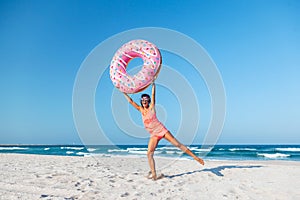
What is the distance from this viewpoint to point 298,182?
539 centimetres

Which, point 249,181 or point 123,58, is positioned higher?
point 123,58

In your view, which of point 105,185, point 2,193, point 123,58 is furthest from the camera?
point 123,58

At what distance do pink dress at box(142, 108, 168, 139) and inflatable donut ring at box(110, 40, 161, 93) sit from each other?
549mm

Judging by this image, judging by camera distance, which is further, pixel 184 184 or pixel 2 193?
pixel 184 184

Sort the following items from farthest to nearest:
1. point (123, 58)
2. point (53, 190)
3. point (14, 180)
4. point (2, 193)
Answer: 1. point (123, 58)
2. point (14, 180)
3. point (53, 190)
4. point (2, 193)

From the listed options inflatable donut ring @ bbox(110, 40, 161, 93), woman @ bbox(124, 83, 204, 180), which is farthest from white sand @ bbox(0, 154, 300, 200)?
inflatable donut ring @ bbox(110, 40, 161, 93)

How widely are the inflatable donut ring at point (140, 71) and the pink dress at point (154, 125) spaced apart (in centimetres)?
55

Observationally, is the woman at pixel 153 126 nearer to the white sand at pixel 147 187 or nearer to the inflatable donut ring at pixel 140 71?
the inflatable donut ring at pixel 140 71

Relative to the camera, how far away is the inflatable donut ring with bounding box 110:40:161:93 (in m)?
5.37

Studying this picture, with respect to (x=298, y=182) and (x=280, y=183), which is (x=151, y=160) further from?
(x=298, y=182)

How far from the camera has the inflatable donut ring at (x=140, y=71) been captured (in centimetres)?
537

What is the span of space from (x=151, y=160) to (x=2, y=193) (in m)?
2.59

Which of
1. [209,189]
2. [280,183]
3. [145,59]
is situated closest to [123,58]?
[145,59]

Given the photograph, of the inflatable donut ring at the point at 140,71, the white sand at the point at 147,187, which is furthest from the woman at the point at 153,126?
the white sand at the point at 147,187
